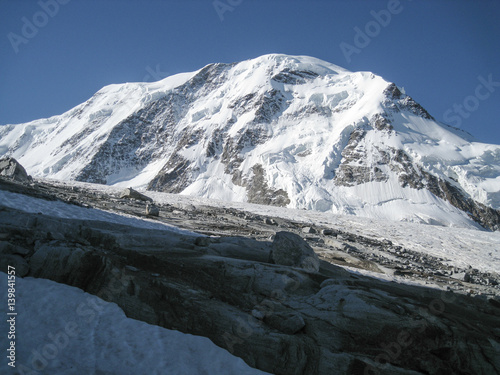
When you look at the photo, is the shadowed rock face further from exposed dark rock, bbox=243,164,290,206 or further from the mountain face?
exposed dark rock, bbox=243,164,290,206

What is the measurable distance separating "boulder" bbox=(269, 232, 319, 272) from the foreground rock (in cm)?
109

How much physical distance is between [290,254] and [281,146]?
79.1m

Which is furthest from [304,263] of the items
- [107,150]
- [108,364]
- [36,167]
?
[36,167]

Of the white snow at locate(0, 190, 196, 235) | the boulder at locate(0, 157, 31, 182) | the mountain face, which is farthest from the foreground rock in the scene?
the mountain face

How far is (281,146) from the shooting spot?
85875mm

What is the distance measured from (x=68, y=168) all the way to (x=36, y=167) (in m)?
17.0

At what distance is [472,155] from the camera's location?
7344 centimetres

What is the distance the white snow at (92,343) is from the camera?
14.2 feet

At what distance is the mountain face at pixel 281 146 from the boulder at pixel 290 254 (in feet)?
175

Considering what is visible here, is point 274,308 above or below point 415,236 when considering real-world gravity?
below

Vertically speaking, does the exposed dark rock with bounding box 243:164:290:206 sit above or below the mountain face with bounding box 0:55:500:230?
below

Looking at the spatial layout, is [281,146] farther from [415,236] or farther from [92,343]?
[92,343]

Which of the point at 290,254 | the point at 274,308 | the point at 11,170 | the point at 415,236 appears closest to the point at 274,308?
the point at 274,308

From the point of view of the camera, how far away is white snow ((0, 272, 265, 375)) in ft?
14.2
